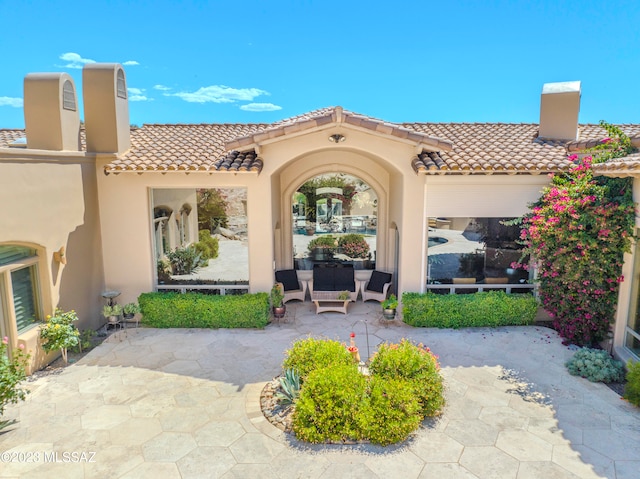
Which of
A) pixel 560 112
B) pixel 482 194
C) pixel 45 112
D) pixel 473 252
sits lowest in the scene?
pixel 473 252

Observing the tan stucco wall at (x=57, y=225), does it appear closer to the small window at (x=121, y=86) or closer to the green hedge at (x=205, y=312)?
the green hedge at (x=205, y=312)

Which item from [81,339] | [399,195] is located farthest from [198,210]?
[399,195]

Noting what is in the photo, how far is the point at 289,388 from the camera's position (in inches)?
335

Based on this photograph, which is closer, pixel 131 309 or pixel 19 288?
pixel 19 288

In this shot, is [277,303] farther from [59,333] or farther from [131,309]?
[59,333]

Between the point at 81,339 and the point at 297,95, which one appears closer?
the point at 81,339

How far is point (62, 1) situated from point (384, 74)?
20484 mm

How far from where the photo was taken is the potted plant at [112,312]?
41.7ft

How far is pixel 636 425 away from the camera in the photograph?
7863 mm


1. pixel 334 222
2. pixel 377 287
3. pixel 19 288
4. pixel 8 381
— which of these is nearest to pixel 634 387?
pixel 377 287

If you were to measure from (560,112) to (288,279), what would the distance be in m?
11.7

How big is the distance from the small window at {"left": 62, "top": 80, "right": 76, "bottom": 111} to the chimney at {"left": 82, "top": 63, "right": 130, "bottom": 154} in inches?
22.5

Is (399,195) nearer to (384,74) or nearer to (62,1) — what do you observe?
(62,1)

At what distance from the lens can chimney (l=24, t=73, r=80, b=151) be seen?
12.2 m
